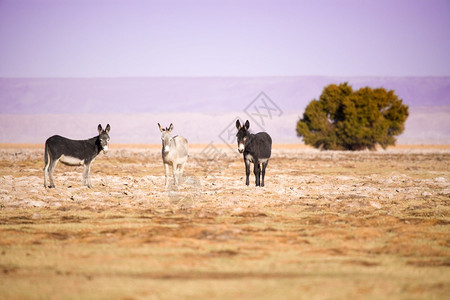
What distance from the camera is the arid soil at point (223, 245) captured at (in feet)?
19.5

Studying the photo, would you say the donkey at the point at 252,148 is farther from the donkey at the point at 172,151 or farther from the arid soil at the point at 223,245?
the donkey at the point at 172,151

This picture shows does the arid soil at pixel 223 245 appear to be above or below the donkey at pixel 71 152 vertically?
below

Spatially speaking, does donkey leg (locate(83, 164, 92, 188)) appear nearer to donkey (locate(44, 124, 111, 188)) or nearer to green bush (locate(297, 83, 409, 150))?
donkey (locate(44, 124, 111, 188))

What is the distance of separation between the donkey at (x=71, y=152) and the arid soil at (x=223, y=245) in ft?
4.87

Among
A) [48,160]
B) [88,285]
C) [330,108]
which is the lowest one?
[88,285]

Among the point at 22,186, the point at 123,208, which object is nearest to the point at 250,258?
the point at 123,208

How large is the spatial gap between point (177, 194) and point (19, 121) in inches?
5682

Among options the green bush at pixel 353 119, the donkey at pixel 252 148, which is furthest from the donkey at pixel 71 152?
the green bush at pixel 353 119

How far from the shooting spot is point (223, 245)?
27.4 feet

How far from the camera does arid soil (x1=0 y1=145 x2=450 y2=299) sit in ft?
19.5

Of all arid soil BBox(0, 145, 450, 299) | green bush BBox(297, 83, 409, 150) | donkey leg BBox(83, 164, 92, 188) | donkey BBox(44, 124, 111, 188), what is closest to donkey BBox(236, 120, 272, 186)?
arid soil BBox(0, 145, 450, 299)

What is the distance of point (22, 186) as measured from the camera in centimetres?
1662

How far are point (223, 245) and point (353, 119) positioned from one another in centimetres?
5258

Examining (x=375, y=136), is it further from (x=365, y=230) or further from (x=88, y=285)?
(x=88, y=285)
